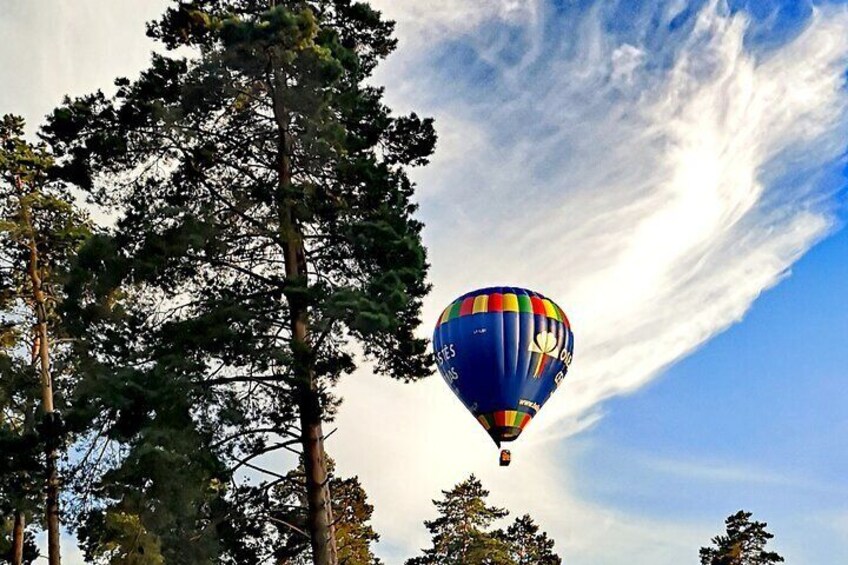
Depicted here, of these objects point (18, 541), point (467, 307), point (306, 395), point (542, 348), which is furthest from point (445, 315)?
point (306, 395)

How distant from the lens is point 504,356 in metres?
28.8

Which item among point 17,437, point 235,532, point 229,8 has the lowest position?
point 235,532

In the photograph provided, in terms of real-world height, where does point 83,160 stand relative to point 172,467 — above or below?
above

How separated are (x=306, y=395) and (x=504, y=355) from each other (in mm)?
13548

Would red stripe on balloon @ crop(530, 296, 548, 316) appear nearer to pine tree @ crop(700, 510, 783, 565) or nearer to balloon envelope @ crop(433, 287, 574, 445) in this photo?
balloon envelope @ crop(433, 287, 574, 445)

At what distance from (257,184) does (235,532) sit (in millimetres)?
6826

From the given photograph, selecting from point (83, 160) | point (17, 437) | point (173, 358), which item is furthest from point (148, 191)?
point (17, 437)

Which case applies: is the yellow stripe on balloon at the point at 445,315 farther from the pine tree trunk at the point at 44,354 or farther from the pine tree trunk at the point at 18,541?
the pine tree trunk at the point at 18,541

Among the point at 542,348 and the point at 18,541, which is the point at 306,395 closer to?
the point at 18,541

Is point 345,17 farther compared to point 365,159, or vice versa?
point 345,17

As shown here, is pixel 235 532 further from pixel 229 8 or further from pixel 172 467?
pixel 229 8

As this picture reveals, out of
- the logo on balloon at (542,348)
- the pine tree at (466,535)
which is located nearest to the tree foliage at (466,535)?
the pine tree at (466,535)

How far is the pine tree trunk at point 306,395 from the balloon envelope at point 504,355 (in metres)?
12.5

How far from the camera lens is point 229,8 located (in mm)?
18516
